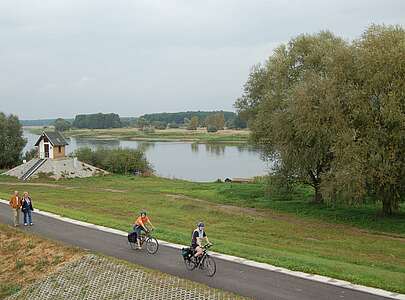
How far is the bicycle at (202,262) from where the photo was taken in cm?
1508

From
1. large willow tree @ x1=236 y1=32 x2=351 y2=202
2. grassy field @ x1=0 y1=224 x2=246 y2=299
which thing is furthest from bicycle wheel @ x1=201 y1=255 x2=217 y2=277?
large willow tree @ x1=236 y1=32 x2=351 y2=202

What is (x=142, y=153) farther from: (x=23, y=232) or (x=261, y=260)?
(x=261, y=260)

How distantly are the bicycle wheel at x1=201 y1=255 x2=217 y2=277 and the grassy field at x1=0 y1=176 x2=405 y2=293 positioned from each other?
224cm

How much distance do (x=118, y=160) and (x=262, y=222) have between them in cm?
3950

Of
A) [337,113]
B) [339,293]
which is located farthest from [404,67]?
[339,293]

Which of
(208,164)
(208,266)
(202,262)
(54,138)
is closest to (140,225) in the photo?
(202,262)

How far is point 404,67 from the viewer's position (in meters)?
26.4

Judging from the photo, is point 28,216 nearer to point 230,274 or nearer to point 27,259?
point 27,259

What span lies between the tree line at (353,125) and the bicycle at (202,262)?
12.7 meters

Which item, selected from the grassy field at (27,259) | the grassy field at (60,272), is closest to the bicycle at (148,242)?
the grassy field at (60,272)

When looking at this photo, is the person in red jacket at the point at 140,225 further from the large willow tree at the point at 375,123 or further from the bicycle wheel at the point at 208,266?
the large willow tree at the point at 375,123

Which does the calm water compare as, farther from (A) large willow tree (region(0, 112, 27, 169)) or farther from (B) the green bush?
(A) large willow tree (region(0, 112, 27, 169))

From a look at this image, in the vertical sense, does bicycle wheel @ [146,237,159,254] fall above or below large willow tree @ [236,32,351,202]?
below

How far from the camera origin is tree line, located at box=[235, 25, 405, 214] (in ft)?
83.3
